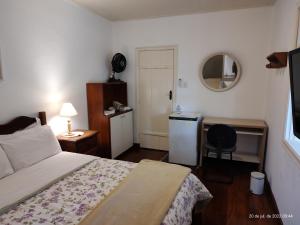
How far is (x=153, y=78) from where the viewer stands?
413cm

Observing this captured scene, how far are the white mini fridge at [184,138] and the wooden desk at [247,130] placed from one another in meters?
0.13

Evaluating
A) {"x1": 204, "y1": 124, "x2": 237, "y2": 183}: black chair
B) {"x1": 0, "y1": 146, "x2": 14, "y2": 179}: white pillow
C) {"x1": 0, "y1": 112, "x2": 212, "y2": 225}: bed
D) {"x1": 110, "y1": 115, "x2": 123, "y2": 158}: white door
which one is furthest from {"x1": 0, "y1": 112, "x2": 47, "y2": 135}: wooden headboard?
{"x1": 204, "y1": 124, "x2": 237, "y2": 183}: black chair

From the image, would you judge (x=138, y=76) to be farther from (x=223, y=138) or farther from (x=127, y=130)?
(x=223, y=138)

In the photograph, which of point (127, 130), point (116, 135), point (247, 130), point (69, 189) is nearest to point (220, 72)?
point (247, 130)

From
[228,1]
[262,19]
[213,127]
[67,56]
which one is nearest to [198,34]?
[228,1]

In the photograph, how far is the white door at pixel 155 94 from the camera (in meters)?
4.01

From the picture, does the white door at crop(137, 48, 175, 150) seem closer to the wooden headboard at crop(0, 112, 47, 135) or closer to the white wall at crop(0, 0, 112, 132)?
the white wall at crop(0, 0, 112, 132)

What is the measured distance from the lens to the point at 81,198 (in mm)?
1581

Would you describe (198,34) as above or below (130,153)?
above

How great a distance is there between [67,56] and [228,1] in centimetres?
244

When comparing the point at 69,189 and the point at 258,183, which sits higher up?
the point at 69,189

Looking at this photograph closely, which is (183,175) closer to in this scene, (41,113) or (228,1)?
(41,113)

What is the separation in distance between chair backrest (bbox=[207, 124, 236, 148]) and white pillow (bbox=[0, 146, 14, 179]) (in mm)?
2427

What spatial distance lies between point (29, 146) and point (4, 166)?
0.32m
